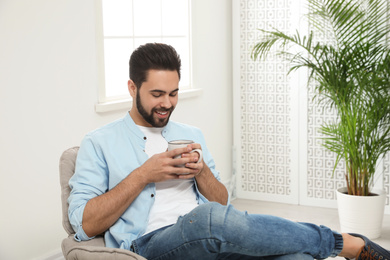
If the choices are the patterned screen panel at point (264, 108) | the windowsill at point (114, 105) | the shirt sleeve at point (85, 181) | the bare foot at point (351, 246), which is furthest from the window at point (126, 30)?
the bare foot at point (351, 246)

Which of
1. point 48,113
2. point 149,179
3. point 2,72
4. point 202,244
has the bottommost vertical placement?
point 202,244

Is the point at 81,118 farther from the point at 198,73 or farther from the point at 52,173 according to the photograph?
the point at 198,73

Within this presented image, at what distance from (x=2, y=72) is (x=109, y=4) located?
39.8 inches

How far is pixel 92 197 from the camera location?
72.2 inches

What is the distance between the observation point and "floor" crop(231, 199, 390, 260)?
3.84 meters

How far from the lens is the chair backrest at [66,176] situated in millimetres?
1883

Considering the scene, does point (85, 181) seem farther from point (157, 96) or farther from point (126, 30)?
point (126, 30)

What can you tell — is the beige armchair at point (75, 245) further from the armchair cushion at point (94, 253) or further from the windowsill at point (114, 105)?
the windowsill at point (114, 105)

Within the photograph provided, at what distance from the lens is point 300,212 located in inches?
162

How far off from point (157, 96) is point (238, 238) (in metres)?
0.64

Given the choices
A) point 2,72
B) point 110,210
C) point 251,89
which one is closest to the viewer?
point 110,210

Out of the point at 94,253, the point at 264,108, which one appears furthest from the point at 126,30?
the point at 94,253

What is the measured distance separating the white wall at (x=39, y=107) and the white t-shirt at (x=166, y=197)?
70 centimetres

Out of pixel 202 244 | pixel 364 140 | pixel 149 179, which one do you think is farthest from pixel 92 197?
pixel 364 140
